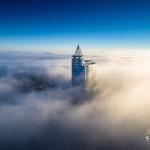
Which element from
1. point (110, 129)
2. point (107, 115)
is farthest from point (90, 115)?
point (110, 129)

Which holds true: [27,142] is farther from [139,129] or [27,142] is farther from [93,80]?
[93,80]

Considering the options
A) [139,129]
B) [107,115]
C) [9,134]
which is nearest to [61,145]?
[9,134]

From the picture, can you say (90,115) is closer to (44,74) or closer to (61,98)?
(61,98)

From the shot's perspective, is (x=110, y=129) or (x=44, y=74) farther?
(x=44, y=74)

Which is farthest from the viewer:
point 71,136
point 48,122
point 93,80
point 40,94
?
point 40,94

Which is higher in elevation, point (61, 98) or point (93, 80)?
point (93, 80)

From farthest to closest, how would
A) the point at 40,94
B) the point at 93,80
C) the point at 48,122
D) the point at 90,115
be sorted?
the point at 40,94
the point at 93,80
the point at 90,115
the point at 48,122
